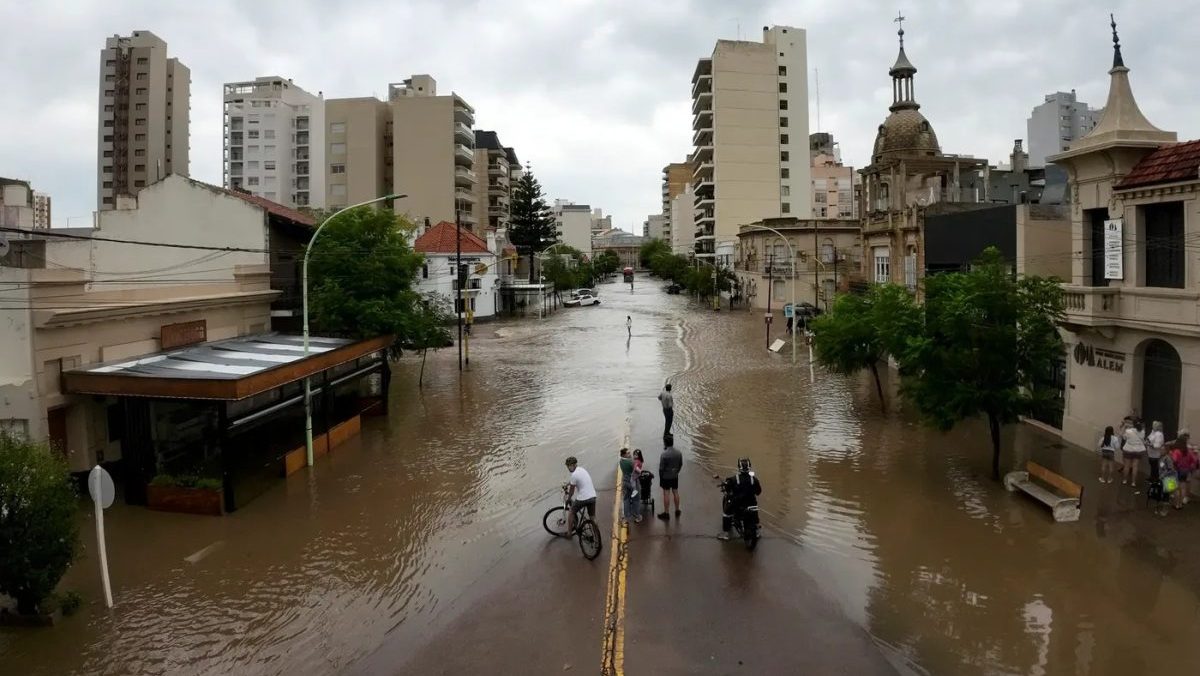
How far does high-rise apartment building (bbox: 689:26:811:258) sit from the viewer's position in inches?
3519

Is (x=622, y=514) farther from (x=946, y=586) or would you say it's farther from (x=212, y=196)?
(x=212, y=196)

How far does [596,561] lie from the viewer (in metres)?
11.6

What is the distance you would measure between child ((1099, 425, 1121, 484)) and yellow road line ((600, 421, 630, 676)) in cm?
998

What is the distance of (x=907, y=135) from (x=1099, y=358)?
31.0 metres

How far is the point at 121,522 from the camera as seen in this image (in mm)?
14000

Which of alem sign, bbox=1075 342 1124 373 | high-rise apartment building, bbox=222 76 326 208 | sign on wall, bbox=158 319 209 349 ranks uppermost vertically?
high-rise apartment building, bbox=222 76 326 208

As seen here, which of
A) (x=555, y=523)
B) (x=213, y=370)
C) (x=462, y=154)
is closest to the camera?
(x=555, y=523)

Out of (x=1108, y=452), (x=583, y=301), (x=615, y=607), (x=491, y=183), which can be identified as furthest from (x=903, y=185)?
(x=491, y=183)

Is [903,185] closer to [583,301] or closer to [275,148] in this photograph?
[583,301]

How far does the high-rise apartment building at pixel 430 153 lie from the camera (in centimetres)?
7569

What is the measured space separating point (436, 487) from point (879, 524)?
865cm

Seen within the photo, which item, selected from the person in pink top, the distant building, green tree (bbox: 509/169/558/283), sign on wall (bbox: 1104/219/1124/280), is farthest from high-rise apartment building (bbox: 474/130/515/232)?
the person in pink top

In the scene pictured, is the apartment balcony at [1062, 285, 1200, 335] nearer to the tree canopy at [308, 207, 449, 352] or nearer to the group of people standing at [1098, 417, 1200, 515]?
the group of people standing at [1098, 417, 1200, 515]

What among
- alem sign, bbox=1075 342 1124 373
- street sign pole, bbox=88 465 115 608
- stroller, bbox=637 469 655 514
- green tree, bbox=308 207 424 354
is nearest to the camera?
street sign pole, bbox=88 465 115 608
